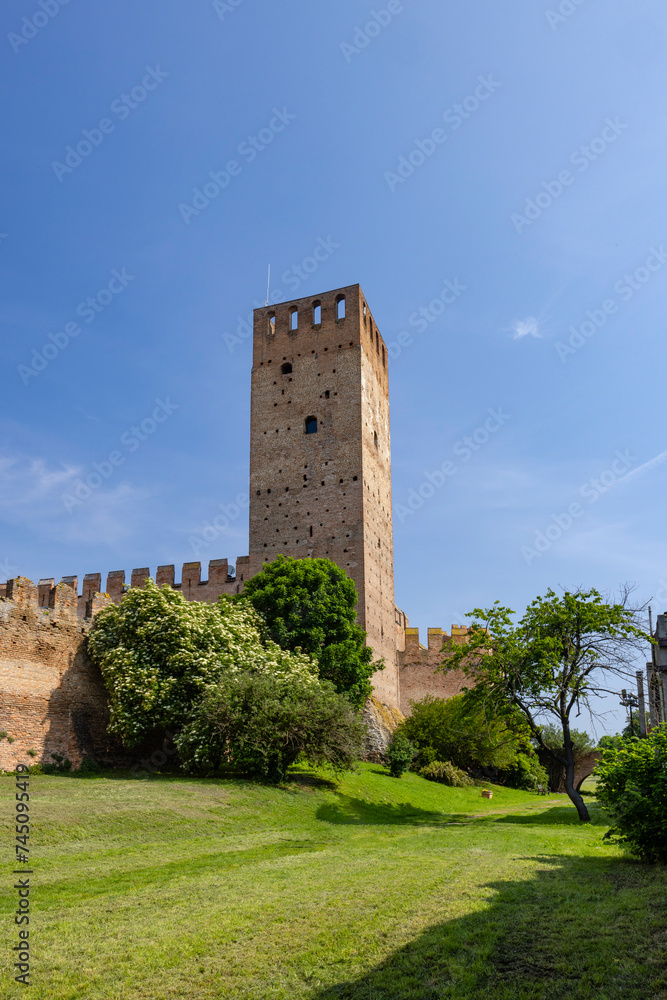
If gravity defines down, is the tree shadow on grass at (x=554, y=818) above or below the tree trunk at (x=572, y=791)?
below

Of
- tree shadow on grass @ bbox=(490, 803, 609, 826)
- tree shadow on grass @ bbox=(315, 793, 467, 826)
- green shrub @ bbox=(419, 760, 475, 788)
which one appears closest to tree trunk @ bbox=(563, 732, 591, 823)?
tree shadow on grass @ bbox=(490, 803, 609, 826)

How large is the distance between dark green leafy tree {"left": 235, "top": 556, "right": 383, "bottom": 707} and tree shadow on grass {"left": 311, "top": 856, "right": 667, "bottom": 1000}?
59.4 feet

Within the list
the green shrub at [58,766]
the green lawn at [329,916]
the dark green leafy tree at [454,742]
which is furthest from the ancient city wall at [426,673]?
the green lawn at [329,916]

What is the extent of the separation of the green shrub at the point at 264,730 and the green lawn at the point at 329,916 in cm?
496

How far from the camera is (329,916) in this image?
20.8ft

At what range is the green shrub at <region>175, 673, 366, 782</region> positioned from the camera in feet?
56.1

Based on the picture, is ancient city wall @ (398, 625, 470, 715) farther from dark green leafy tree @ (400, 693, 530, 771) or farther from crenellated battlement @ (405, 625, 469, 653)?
dark green leafy tree @ (400, 693, 530, 771)

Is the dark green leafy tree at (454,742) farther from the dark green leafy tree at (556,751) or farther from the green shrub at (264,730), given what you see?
the green shrub at (264,730)

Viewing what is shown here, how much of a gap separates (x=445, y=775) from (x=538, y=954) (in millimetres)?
22280

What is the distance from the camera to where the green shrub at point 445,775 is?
26373 millimetres

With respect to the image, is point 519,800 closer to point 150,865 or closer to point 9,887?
point 150,865

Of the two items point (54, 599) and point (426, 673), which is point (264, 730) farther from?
point (426, 673)

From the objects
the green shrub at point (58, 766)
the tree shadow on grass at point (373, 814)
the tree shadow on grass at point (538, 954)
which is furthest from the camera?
the green shrub at point (58, 766)

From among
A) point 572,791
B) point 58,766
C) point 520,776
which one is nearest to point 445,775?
point 520,776
